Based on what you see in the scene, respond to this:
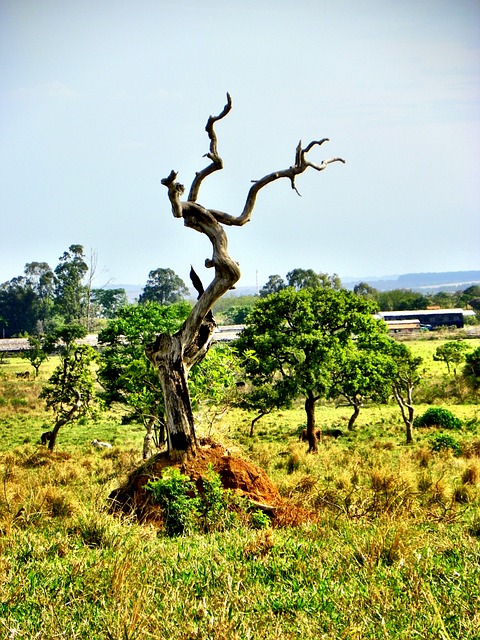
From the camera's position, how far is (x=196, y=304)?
8492 millimetres

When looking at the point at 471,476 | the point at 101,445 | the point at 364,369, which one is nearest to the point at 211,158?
the point at 471,476

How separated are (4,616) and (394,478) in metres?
7.21

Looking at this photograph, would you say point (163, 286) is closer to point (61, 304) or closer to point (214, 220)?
point (61, 304)

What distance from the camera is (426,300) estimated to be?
344 feet

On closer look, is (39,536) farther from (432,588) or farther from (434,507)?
(434,507)

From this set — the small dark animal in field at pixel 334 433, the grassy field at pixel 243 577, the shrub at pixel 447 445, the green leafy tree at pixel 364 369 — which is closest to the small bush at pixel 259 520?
the grassy field at pixel 243 577

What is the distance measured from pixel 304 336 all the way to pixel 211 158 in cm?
1308

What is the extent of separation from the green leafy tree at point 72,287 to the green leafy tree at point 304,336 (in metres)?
72.2

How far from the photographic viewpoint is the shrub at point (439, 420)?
2550cm

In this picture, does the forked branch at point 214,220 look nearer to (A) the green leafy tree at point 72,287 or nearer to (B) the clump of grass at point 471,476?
(B) the clump of grass at point 471,476

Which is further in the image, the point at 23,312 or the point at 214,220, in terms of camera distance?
the point at 23,312

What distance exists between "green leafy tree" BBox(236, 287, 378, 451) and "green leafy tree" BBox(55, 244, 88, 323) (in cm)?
7218

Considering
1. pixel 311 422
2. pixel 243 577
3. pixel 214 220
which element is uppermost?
pixel 214 220

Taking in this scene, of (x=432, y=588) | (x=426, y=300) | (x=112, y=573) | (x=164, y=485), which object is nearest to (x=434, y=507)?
(x=164, y=485)
